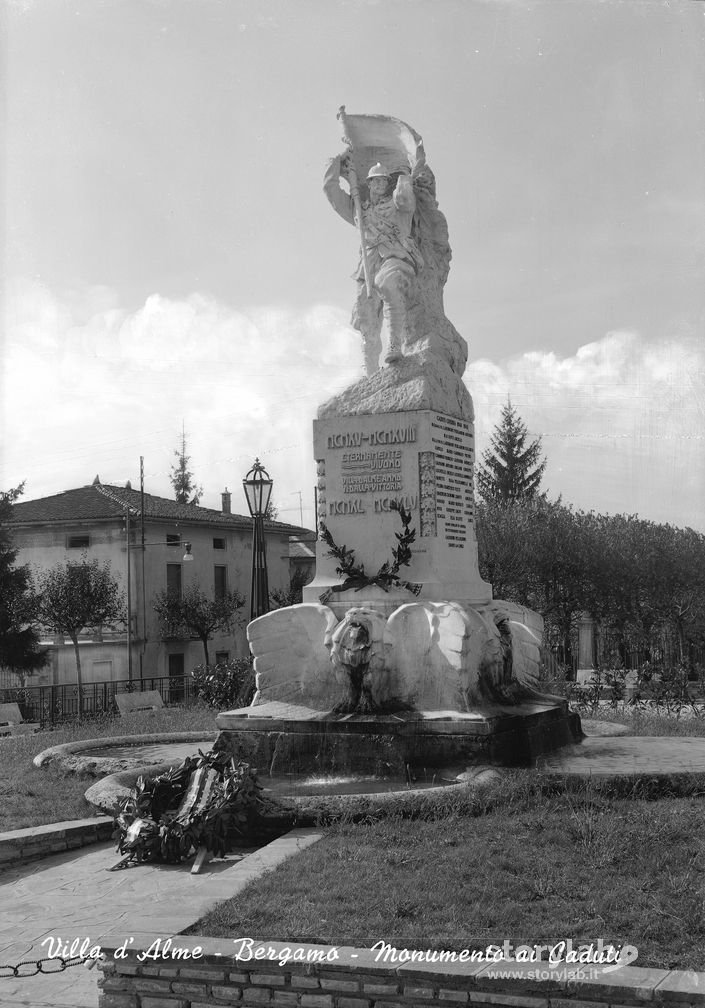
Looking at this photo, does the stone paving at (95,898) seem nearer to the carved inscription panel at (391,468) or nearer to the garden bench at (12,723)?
the carved inscription panel at (391,468)

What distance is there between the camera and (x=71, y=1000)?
460cm

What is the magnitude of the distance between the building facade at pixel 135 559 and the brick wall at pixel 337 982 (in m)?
33.3

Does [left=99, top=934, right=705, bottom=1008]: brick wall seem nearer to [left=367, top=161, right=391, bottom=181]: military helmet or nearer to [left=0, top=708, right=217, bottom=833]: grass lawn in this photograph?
[left=0, top=708, right=217, bottom=833]: grass lawn

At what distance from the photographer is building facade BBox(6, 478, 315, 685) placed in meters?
39.1

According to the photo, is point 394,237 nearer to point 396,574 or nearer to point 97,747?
point 396,574

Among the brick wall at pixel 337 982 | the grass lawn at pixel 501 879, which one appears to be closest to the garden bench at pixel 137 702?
the grass lawn at pixel 501 879

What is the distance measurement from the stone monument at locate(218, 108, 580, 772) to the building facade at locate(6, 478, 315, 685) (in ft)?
87.9

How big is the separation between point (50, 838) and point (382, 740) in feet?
8.93

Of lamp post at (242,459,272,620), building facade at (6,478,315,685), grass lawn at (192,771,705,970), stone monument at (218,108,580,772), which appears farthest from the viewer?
building facade at (6,478,315,685)

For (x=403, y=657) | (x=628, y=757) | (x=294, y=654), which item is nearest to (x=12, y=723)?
(x=294, y=654)

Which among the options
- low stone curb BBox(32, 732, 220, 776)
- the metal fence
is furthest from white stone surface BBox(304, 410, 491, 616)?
the metal fence

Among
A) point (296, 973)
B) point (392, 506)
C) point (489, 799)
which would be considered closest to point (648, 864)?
point (489, 799)

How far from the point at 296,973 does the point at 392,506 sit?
6457mm

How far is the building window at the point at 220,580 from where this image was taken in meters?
44.2
